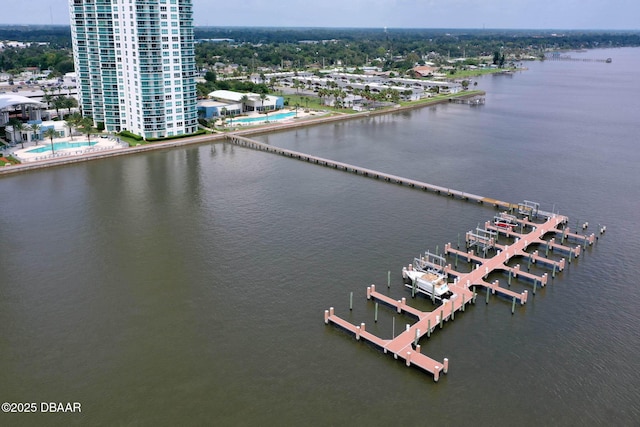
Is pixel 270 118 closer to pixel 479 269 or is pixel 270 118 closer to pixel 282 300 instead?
pixel 479 269

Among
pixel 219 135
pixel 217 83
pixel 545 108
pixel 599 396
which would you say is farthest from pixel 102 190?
pixel 545 108

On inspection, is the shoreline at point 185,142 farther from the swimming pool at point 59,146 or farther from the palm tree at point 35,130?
the palm tree at point 35,130

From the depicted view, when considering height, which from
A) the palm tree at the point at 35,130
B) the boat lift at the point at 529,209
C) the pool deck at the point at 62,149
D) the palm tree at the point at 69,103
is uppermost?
the palm tree at the point at 69,103

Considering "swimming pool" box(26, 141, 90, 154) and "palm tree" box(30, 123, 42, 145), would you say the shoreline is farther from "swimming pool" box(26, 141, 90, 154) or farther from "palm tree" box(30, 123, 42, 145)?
"palm tree" box(30, 123, 42, 145)

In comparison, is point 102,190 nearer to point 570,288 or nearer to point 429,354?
point 429,354

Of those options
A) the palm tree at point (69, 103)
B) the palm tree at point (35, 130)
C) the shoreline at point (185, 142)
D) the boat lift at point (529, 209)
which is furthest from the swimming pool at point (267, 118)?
the boat lift at point (529, 209)

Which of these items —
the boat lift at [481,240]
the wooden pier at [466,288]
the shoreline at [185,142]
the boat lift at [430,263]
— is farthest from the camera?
the shoreline at [185,142]
